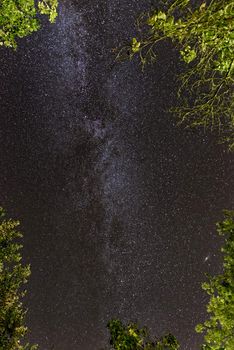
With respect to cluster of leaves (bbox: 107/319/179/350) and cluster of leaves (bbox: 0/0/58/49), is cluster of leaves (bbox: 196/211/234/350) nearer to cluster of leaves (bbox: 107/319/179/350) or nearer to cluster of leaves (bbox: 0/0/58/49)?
cluster of leaves (bbox: 107/319/179/350)

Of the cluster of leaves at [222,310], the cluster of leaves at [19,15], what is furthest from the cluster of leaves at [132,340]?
the cluster of leaves at [19,15]

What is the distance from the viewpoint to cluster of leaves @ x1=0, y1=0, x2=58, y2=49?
9289mm

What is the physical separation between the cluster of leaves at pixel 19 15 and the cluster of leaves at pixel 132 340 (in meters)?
8.86

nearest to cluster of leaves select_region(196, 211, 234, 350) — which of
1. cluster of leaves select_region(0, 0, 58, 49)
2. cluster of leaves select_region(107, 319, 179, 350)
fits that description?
cluster of leaves select_region(107, 319, 179, 350)

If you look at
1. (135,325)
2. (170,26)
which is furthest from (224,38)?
(135,325)

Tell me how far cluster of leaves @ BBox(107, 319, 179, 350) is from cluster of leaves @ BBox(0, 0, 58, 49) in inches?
349

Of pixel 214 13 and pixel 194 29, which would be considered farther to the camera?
pixel 194 29

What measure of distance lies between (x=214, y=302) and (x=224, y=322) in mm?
717

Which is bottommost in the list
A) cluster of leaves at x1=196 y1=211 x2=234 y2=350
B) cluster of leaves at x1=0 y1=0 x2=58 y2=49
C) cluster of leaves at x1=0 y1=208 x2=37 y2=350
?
cluster of leaves at x1=196 y1=211 x2=234 y2=350

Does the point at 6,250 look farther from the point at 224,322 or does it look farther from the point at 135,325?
the point at 224,322

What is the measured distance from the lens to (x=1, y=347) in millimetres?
10531

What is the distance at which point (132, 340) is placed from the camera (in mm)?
10484

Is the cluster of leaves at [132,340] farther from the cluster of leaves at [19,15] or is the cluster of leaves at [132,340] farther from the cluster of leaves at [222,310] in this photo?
the cluster of leaves at [19,15]

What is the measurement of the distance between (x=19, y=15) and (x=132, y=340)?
31.8 feet
